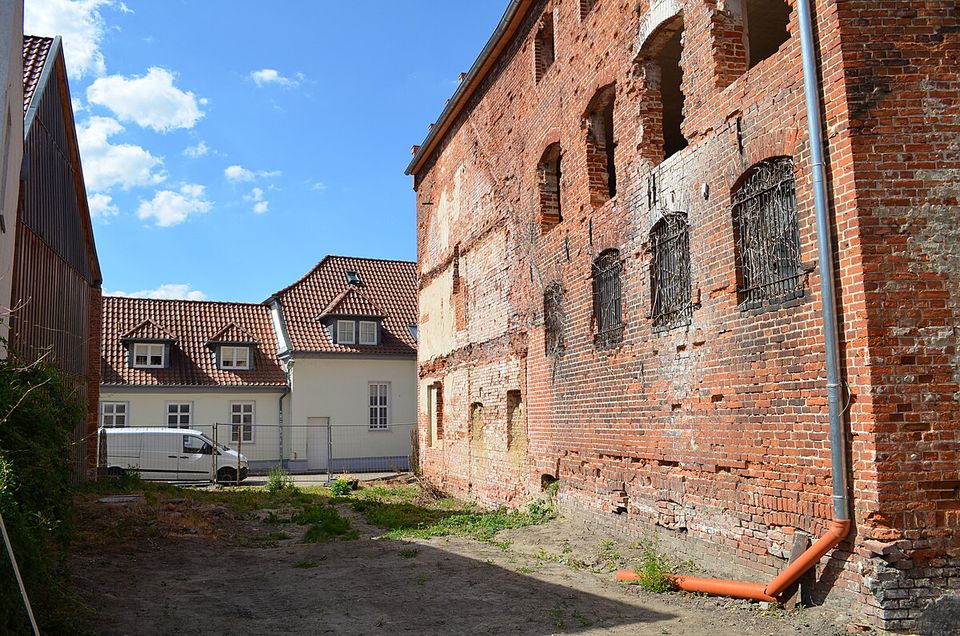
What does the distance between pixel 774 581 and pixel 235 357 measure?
28025 mm

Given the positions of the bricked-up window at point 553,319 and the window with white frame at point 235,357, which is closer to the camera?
the bricked-up window at point 553,319

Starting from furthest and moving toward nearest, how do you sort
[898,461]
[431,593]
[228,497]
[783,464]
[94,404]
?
[94,404]
[228,497]
[431,593]
[783,464]
[898,461]

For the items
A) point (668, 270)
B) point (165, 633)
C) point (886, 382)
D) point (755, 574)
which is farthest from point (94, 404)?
point (886, 382)

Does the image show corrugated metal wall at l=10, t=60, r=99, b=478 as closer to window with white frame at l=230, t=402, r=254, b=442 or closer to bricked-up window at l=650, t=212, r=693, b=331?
bricked-up window at l=650, t=212, r=693, b=331

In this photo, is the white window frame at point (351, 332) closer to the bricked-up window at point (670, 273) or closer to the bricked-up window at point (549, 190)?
the bricked-up window at point (549, 190)

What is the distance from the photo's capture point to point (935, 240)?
6.61m

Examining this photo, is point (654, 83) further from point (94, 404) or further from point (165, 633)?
point (94, 404)

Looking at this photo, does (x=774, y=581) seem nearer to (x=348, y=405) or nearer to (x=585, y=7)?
(x=585, y=7)

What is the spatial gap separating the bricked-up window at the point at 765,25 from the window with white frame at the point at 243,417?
2405 cm

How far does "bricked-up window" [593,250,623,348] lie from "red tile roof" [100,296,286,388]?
21.8m

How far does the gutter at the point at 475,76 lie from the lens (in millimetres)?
15084

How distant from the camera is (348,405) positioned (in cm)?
3098


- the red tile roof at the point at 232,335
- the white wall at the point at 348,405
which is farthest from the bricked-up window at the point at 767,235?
the red tile roof at the point at 232,335

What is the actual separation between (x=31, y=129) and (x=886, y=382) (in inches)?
472
